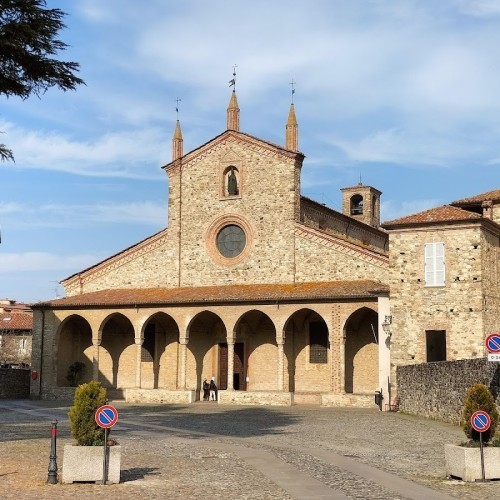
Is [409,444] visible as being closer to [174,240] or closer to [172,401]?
[172,401]

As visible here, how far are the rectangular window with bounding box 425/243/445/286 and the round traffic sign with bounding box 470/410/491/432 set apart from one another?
16323mm

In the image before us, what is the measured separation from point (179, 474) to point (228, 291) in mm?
22614

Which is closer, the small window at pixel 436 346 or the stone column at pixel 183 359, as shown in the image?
the small window at pixel 436 346

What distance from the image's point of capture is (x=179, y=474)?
12.7 m

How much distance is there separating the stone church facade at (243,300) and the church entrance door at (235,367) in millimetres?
55

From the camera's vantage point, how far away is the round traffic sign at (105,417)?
454 inches

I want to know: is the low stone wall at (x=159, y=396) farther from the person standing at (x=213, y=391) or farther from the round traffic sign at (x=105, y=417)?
the round traffic sign at (x=105, y=417)

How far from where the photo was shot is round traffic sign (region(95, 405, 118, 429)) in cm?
1154

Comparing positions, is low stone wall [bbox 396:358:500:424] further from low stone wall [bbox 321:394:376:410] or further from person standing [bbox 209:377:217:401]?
person standing [bbox 209:377:217:401]

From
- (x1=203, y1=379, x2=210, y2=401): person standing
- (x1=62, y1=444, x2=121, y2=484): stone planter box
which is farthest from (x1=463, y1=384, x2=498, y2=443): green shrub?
(x1=203, y1=379, x2=210, y2=401): person standing

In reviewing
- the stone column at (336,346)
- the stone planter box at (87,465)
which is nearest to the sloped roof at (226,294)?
the stone column at (336,346)

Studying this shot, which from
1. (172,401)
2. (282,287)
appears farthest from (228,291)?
(172,401)

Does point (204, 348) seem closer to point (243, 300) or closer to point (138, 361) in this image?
point (138, 361)

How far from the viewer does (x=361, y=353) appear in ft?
111
